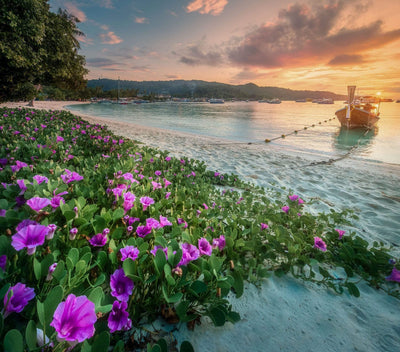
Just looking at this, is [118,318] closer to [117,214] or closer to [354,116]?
[117,214]

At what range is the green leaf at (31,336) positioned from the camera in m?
0.65

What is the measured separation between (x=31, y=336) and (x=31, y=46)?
15.8 meters

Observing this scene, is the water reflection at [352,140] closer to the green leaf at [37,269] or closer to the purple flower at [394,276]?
the purple flower at [394,276]

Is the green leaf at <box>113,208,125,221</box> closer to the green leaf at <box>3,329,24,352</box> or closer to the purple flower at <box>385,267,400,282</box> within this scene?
the green leaf at <box>3,329,24,352</box>

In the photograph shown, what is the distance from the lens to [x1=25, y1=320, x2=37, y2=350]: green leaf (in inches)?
25.6

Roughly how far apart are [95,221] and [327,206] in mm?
3971

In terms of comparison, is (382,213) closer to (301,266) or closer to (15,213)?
(301,266)

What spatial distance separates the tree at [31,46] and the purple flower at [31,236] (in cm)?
1318

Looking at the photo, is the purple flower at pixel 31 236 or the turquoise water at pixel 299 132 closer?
the purple flower at pixel 31 236

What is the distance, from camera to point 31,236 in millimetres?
997

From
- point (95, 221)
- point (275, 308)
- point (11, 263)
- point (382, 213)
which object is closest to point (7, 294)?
point (11, 263)

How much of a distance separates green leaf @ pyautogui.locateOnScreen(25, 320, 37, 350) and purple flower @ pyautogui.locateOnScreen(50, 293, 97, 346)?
0.21 feet

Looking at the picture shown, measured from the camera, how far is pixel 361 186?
5242 mm

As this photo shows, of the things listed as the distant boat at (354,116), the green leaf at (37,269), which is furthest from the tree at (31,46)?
the distant boat at (354,116)
